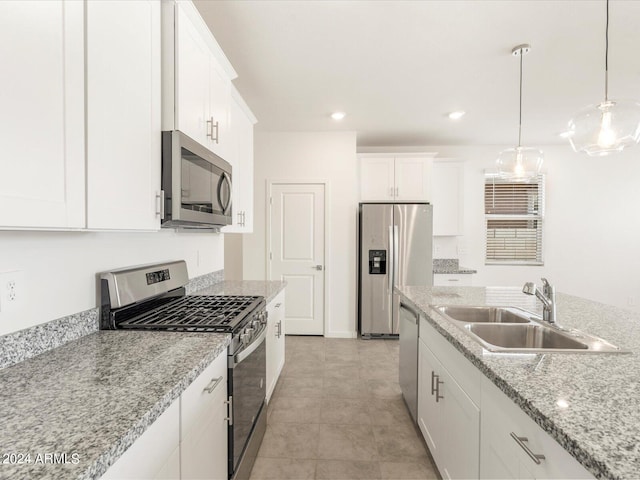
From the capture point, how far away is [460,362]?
1.38m

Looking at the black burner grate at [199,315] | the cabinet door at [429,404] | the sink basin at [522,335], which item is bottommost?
the cabinet door at [429,404]

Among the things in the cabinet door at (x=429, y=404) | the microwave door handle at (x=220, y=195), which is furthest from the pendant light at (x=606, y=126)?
the microwave door handle at (x=220, y=195)

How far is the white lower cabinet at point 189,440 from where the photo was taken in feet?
2.52

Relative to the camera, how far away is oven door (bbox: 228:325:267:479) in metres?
1.41

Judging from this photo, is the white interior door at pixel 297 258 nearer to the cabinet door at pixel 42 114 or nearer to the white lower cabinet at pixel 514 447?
the white lower cabinet at pixel 514 447

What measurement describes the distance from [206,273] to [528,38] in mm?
2796

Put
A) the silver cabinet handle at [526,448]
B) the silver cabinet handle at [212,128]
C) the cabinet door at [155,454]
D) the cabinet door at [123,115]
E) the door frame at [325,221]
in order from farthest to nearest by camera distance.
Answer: the door frame at [325,221], the silver cabinet handle at [212,128], the cabinet door at [123,115], the silver cabinet handle at [526,448], the cabinet door at [155,454]

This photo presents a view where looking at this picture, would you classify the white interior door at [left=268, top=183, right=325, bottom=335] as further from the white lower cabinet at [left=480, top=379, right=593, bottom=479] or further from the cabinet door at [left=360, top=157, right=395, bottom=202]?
the white lower cabinet at [left=480, top=379, right=593, bottom=479]

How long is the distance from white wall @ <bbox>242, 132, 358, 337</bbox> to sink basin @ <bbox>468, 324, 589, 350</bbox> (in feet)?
8.47

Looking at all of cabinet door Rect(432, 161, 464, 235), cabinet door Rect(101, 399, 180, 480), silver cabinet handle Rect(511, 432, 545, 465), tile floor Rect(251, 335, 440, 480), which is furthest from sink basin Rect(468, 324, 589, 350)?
cabinet door Rect(432, 161, 464, 235)

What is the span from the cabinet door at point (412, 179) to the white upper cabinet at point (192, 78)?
271 centimetres

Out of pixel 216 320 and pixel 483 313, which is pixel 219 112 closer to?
pixel 216 320

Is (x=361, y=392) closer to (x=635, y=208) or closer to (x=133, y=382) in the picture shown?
(x=133, y=382)

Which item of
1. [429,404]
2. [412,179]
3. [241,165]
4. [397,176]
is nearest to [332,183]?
[397,176]
